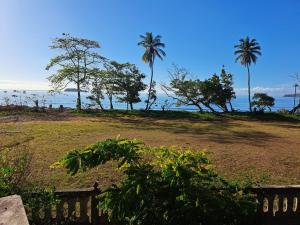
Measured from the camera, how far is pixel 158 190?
4.09 meters

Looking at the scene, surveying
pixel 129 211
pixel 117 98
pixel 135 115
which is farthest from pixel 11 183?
pixel 117 98

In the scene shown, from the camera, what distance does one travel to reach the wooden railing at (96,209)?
4.94m

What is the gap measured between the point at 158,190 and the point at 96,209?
1.35m

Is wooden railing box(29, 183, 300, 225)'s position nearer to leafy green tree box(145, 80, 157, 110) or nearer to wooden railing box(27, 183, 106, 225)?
wooden railing box(27, 183, 106, 225)

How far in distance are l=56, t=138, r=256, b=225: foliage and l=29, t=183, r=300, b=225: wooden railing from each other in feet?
2.80

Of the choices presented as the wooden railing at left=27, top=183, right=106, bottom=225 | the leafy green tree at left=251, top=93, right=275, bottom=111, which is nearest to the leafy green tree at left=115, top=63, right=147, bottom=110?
the leafy green tree at left=251, top=93, right=275, bottom=111

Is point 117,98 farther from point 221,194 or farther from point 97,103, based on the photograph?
point 221,194

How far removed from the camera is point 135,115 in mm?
32062

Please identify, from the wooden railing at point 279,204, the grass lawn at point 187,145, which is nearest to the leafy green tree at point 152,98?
the grass lawn at point 187,145

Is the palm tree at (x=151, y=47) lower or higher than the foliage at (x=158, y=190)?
higher

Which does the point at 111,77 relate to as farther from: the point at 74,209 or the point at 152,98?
the point at 74,209

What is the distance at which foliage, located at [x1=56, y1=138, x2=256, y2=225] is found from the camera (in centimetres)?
393

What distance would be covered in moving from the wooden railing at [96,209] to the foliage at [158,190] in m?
0.85

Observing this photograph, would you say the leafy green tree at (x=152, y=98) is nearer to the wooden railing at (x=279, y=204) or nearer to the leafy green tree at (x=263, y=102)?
the leafy green tree at (x=263, y=102)
